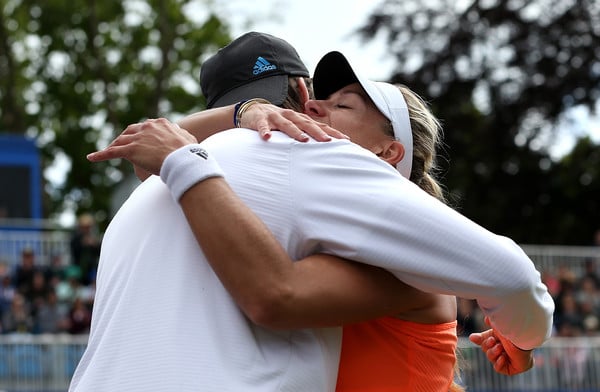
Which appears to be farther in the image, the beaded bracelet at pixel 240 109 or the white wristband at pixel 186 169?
the beaded bracelet at pixel 240 109

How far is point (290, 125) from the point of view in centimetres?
259

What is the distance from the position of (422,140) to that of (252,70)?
65 centimetres

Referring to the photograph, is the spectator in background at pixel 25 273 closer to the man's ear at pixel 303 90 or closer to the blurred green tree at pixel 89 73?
the man's ear at pixel 303 90

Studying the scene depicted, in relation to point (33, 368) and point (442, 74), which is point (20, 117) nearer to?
point (442, 74)

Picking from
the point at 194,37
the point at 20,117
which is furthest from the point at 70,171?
the point at 194,37

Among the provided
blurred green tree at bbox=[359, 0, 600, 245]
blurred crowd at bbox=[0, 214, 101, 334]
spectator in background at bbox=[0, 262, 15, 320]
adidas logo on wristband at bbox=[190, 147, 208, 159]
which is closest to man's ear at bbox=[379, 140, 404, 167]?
adidas logo on wristband at bbox=[190, 147, 208, 159]

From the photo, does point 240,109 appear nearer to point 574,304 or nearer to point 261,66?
point 261,66

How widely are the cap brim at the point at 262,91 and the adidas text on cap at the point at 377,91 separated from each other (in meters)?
0.37

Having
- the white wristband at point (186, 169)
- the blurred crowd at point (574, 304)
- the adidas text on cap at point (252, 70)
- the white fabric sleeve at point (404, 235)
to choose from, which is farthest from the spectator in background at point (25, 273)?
the white fabric sleeve at point (404, 235)

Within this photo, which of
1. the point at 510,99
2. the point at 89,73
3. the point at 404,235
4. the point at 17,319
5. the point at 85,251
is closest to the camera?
the point at 404,235

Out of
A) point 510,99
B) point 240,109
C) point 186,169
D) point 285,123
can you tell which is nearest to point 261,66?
point 240,109

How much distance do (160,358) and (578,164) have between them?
26.1 metres

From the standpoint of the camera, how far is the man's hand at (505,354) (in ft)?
9.58

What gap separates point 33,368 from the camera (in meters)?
13.9
